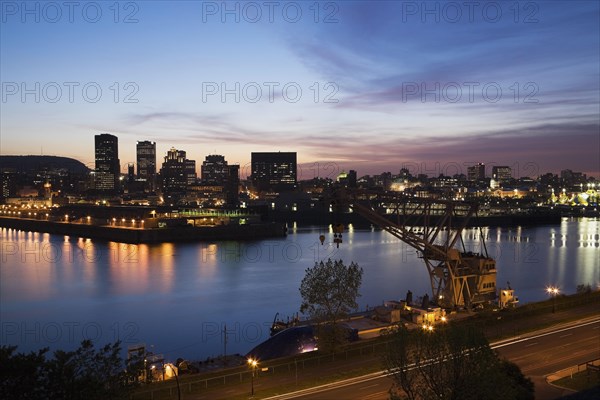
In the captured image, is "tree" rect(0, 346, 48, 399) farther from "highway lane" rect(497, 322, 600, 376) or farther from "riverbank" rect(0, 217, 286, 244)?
"riverbank" rect(0, 217, 286, 244)

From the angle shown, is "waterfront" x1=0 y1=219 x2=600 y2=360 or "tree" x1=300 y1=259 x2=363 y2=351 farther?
"waterfront" x1=0 y1=219 x2=600 y2=360

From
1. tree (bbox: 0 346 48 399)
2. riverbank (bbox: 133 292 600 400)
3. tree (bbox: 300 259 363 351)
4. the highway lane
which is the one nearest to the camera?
tree (bbox: 0 346 48 399)

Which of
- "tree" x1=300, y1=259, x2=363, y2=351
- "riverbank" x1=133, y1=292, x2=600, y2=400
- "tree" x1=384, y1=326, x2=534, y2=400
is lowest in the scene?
"riverbank" x1=133, y1=292, x2=600, y2=400

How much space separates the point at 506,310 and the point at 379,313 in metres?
2.98

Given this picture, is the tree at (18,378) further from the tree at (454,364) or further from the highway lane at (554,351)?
the highway lane at (554,351)

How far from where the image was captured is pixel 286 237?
3947 centimetres

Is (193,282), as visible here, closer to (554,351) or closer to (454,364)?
(554,351)

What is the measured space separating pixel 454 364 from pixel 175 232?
33.8 metres

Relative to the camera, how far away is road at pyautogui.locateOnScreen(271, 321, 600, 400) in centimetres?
706

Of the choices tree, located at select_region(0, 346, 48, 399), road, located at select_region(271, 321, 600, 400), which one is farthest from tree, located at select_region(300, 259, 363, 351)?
tree, located at select_region(0, 346, 48, 399)

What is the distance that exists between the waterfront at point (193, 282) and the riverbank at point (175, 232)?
2.27 m

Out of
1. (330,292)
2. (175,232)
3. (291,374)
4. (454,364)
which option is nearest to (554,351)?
(330,292)

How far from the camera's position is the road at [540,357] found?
23.2ft

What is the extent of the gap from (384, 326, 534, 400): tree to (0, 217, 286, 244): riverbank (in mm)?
32117
